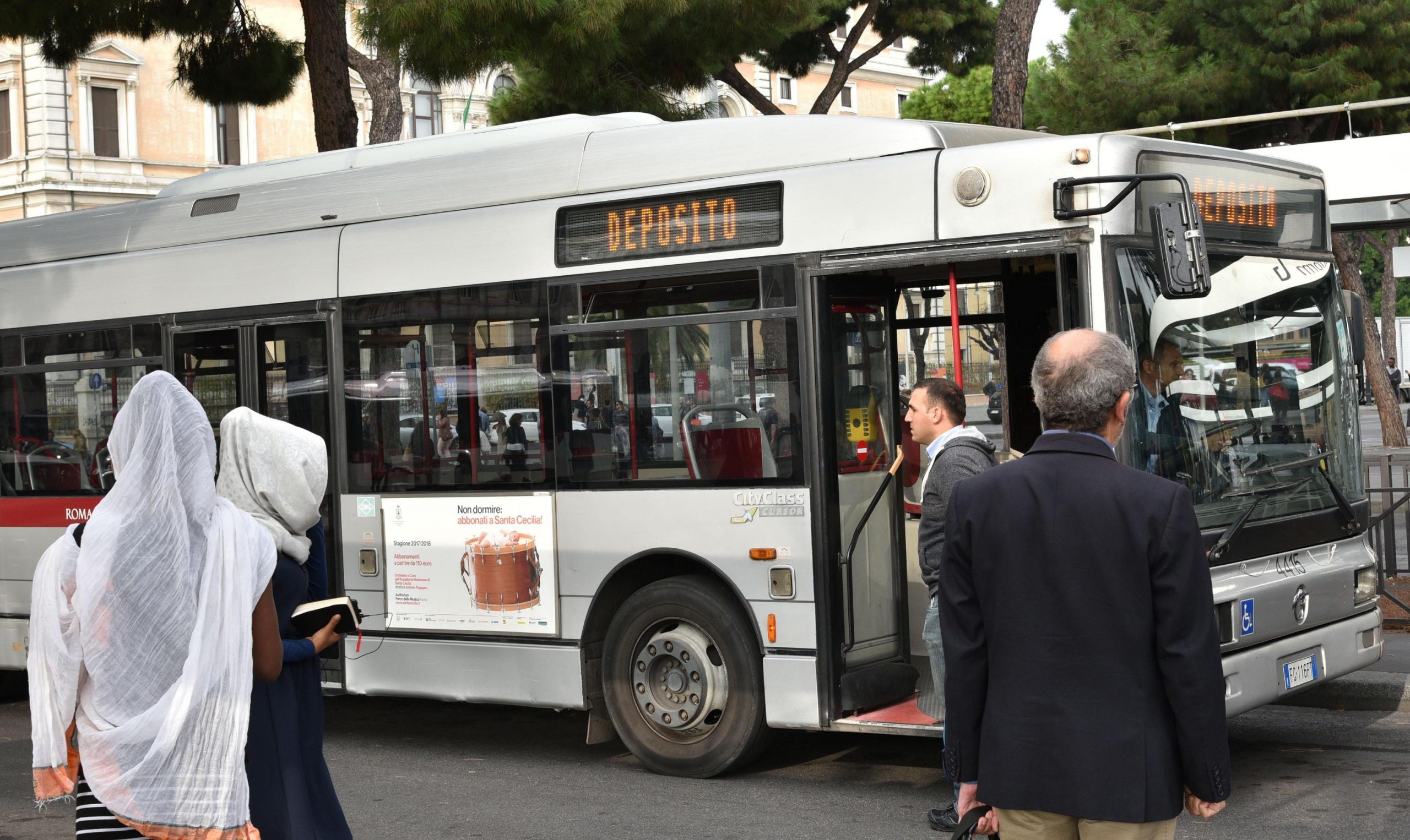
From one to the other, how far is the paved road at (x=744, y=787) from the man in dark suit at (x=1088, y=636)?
3.16 metres

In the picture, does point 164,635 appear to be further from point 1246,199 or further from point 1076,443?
point 1246,199

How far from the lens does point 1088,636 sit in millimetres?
3145

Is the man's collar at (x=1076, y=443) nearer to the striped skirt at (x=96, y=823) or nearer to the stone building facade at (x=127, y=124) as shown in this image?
the striped skirt at (x=96, y=823)

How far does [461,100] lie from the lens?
179 feet

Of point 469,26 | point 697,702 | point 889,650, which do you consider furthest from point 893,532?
point 469,26

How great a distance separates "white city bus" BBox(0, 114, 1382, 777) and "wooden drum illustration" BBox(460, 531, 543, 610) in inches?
0.7

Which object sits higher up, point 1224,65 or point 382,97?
point 1224,65

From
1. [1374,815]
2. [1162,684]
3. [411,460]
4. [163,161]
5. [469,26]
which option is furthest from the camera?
[163,161]

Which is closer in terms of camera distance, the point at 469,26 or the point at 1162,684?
the point at 1162,684

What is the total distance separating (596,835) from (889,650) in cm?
161

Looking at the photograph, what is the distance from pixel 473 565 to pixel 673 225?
6.29 ft

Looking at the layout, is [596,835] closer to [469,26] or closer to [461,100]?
[469,26]

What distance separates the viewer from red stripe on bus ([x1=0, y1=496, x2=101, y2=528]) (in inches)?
373

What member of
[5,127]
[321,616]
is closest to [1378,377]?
[321,616]
